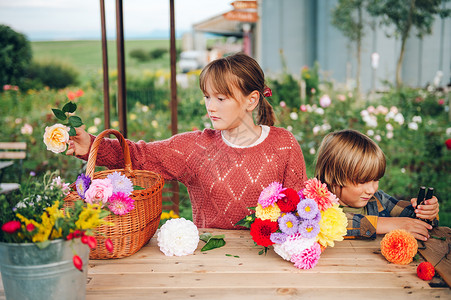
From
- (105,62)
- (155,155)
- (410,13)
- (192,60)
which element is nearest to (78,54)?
(192,60)

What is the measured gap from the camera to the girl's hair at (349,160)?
166 cm

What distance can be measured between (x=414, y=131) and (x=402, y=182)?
0.56 m

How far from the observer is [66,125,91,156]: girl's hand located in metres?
1.60

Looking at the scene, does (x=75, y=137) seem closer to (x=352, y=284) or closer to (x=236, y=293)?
(x=236, y=293)

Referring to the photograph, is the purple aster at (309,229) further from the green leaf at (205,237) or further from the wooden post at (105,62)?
the wooden post at (105,62)

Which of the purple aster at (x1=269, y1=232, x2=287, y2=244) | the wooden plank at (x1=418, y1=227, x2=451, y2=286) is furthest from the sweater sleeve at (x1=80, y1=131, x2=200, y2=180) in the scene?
the wooden plank at (x1=418, y1=227, x2=451, y2=286)

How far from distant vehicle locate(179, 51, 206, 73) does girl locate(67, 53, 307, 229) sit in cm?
1449

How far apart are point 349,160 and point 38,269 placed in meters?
1.17

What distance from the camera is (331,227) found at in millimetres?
1356

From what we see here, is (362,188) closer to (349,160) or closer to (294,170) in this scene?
(349,160)

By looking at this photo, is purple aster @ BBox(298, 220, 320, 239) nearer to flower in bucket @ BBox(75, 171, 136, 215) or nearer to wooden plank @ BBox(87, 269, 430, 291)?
wooden plank @ BBox(87, 269, 430, 291)

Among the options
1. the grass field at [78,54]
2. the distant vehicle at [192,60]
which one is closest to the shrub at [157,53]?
the grass field at [78,54]

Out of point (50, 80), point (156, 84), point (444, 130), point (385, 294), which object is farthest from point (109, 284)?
point (50, 80)

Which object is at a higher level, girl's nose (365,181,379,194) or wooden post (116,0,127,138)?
wooden post (116,0,127,138)
